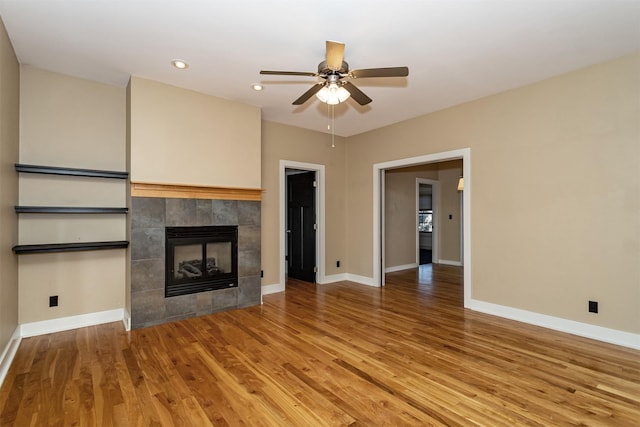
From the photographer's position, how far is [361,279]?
5.74m

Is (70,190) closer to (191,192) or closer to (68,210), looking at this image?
(68,210)

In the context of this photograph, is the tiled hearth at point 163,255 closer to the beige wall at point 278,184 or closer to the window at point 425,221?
the beige wall at point 278,184

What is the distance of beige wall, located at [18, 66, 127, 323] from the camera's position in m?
3.24

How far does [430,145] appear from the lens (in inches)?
181

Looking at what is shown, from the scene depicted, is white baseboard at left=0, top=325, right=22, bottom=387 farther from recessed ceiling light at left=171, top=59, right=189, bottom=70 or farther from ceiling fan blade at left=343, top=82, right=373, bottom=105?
ceiling fan blade at left=343, top=82, right=373, bottom=105

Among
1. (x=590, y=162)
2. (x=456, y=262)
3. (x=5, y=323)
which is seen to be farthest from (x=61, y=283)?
(x=456, y=262)

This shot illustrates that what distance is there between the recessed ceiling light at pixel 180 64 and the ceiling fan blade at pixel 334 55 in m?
1.62

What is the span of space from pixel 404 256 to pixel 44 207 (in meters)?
6.28

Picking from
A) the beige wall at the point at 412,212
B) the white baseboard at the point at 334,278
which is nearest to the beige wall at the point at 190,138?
the white baseboard at the point at 334,278

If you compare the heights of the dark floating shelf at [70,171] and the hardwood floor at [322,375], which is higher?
the dark floating shelf at [70,171]

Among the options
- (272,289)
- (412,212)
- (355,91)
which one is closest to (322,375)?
(355,91)

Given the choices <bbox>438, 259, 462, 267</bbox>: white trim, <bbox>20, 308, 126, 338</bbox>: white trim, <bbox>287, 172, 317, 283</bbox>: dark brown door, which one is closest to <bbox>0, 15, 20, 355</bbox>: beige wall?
<bbox>20, 308, 126, 338</bbox>: white trim

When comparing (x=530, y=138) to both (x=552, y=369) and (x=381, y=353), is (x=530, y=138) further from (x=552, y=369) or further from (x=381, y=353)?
(x=381, y=353)

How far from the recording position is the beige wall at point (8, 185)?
8.24 feet
